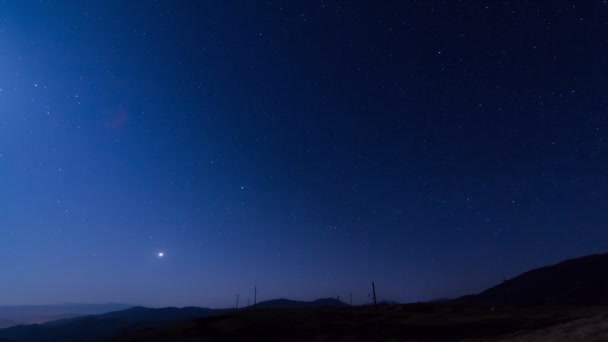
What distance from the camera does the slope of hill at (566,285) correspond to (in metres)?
130

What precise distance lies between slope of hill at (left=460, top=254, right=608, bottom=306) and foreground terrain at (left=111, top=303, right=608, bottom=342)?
60.0 metres

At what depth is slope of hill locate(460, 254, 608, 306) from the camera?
130m

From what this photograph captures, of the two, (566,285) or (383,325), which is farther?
(566,285)

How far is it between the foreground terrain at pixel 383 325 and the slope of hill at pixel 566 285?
6002cm

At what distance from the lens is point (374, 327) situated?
62.8 m

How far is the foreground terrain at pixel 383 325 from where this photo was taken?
47.4m

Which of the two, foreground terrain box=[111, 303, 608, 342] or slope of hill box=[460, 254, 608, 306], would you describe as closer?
foreground terrain box=[111, 303, 608, 342]

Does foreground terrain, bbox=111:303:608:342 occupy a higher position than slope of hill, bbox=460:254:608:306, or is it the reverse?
slope of hill, bbox=460:254:608:306

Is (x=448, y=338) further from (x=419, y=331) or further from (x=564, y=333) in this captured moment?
(x=564, y=333)

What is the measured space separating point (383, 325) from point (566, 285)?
136 m

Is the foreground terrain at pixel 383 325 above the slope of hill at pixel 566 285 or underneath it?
underneath

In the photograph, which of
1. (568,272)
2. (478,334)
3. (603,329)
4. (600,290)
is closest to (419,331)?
(478,334)

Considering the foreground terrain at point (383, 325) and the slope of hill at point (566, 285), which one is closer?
the foreground terrain at point (383, 325)

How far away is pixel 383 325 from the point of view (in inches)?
2530
